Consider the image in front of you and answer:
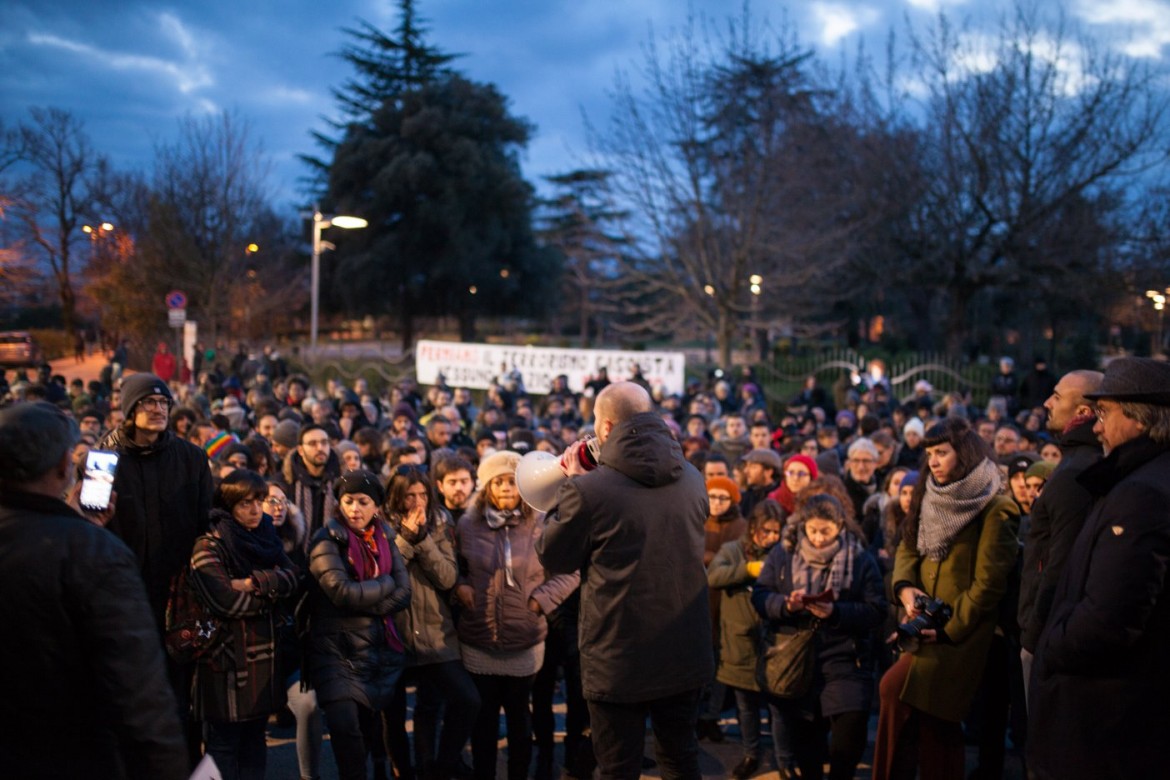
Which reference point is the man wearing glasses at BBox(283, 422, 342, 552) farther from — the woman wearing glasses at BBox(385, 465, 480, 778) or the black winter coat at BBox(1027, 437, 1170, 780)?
the black winter coat at BBox(1027, 437, 1170, 780)

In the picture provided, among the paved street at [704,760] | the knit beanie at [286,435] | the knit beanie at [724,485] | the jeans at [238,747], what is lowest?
the paved street at [704,760]

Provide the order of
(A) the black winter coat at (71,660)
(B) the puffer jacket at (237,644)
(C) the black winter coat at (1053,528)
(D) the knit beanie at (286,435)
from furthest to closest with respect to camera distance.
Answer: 1. (D) the knit beanie at (286,435)
2. (B) the puffer jacket at (237,644)
3. (C) the black winter coat at (1053,528)
4. (A) the black winter coat at (71,660)

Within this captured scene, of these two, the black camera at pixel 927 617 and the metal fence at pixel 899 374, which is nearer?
the black camera at pixel 927 617

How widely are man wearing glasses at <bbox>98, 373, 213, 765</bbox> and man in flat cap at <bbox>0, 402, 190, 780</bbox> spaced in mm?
1865

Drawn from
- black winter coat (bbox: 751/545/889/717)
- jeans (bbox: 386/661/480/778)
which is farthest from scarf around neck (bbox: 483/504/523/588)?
black winter coat (bbox: 751/545/889/717)

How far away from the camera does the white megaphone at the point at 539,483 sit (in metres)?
3.88

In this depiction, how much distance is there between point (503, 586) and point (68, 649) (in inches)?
103

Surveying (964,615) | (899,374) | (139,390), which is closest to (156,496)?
(139,390)

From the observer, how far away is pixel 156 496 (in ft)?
13.9

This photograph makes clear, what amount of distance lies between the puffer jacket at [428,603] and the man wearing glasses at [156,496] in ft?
3.22

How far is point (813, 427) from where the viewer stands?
1145 centimetres

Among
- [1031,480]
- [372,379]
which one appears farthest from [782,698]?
[372,379]

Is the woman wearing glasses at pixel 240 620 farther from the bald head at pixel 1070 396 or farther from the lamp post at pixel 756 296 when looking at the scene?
the lamp post at pixel 756 296

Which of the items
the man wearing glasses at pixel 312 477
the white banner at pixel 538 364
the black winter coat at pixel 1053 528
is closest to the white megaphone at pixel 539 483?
the black winter coat at pixel 1053 528
